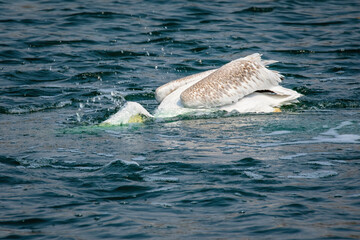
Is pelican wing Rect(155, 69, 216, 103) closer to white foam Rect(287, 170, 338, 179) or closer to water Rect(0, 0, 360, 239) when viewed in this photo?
water Rect(0, 0, 360, 239)

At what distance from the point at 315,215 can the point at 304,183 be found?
855mm

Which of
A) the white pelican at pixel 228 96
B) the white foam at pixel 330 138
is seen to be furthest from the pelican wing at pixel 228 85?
the white foam at pixel 330 138

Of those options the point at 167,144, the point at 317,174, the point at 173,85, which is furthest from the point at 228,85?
the point at 317,174

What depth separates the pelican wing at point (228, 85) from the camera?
9.30 metres

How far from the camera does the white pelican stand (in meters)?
9.19

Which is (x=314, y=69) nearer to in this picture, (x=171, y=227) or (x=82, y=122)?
(x=82, y=122)

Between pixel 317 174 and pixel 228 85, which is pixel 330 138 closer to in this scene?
pixel 317 174

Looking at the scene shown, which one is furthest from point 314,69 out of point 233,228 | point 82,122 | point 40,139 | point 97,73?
point 233,228

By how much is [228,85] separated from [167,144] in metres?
2.03

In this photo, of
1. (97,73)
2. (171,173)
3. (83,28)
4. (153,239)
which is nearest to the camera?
(153,239)

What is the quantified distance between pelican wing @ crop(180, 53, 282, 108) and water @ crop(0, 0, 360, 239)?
295 mm

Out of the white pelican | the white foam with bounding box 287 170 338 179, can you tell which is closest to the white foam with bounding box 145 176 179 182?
the white foam with bounding box 287 170 338 179

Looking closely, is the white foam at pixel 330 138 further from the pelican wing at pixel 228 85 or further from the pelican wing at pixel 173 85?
the pelican wing at pixel 173 85

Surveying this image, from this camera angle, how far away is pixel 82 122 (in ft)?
31.2
